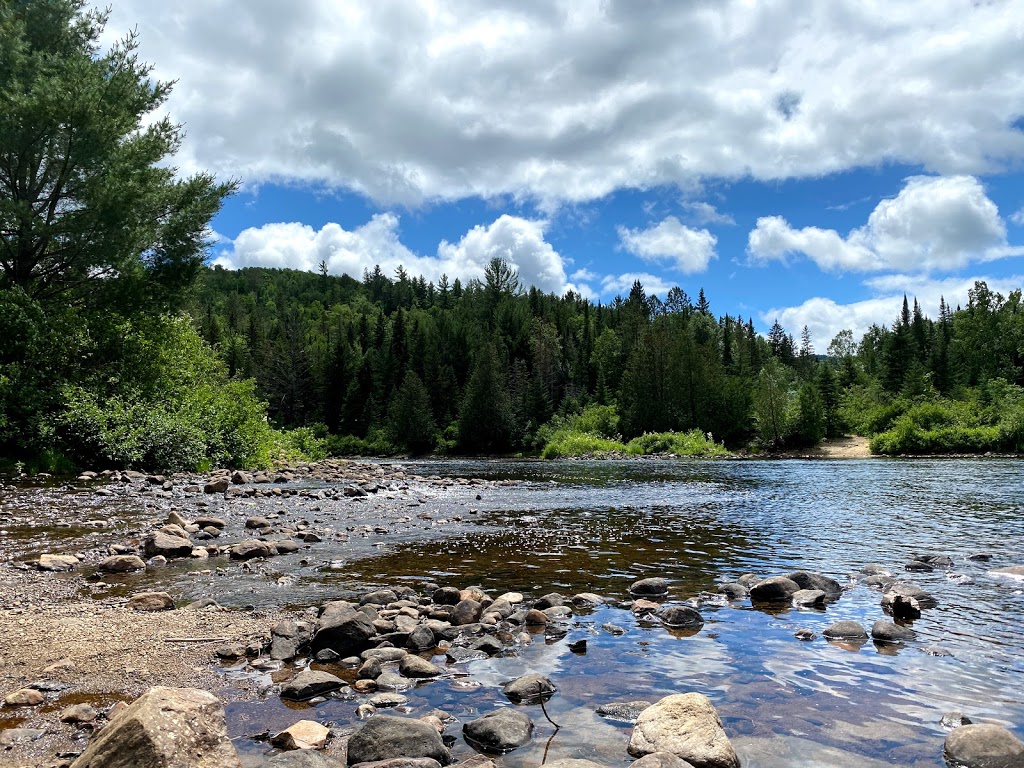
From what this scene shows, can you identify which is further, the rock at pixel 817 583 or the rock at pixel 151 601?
the rock at pixel 817 583

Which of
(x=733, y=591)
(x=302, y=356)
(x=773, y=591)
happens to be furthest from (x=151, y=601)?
(x=302, y=356)

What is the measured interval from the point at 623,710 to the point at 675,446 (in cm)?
7212

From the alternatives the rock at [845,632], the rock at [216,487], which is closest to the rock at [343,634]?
A: the rock at [845,632]

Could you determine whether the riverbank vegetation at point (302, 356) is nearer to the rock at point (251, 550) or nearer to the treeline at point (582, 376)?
the treeline at point (582, 376)

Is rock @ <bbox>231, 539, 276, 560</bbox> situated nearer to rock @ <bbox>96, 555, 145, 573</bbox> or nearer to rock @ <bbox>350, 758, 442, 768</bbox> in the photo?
rock @ <bbox>96, 555, 145, 573</bbox>

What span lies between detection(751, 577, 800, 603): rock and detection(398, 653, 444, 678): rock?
14.2ft

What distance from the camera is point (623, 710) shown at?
14.7 feet

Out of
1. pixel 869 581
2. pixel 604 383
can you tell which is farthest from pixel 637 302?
pixel 869 581

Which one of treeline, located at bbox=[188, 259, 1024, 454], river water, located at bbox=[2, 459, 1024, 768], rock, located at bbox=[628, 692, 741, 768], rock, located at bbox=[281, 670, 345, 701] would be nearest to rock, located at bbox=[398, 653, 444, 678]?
river water, located at bbox=[2, 459, 1024, 768]

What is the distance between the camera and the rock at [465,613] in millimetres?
6668

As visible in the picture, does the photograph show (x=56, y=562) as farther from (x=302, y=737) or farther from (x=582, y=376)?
(x=582, y=376)

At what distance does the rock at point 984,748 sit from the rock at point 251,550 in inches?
351

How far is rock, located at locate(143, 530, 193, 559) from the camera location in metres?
9.48

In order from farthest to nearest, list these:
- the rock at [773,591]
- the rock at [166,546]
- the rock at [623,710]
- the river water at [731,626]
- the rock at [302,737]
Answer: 1. the rock at [166,546]
2. the rock at [773,591]
3. the rock at [623,710]
4. the river water at [731,626]
5. the rock at [302,737]
